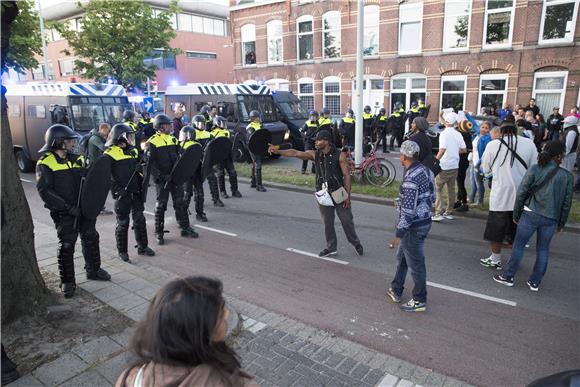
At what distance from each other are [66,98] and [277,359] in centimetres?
1206

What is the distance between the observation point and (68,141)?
485cm

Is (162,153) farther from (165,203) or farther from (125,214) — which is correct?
(125,214)

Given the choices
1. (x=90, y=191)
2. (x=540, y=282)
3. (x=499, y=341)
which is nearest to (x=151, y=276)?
(x=90, y=191)

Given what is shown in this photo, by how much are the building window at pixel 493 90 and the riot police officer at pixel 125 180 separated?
18.9m

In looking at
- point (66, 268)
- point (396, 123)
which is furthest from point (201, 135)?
point (396, 123)

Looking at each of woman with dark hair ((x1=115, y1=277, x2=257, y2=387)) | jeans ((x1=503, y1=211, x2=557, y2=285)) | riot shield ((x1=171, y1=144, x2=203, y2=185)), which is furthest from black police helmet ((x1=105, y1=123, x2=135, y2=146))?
jeans ((x1=503, y1=211, x2=557, y2=285))

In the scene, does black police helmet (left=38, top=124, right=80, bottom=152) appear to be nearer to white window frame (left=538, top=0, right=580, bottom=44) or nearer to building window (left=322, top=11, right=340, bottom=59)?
white window frame (left=538, top=0, right=580, bottom=44)

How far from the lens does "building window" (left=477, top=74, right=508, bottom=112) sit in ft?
66.7

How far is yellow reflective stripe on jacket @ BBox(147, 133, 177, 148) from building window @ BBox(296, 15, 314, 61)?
2119cm

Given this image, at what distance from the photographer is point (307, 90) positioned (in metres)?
27.2

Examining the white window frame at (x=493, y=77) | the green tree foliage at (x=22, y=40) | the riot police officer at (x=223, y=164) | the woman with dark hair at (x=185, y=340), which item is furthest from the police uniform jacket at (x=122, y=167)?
the white window frame at (x=493, y=77)

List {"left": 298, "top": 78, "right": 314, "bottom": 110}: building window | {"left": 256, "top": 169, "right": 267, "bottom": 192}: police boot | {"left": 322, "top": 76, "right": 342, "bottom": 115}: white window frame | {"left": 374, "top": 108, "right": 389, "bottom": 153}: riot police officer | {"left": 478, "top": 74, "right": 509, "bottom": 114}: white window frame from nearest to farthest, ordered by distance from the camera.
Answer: {"left": 256, "top": 169, "right": 267, "bottom": 192}: police boot < {"left": 374, "top": 108, "right": 389, "bottom": 153}: riot police officer < {"left": 478, "top": 74, "right": 509, "bottom": 114}: white window frame < {"left": 322, "top": 76, "right": 342, "bottom": 115}: white window frame < {"left": 298, "top": 78, "right": 314, "bottom": 110}: building window

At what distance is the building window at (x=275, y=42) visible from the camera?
27422mm

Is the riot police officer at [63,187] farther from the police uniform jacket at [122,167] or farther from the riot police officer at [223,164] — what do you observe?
the riot police officer at [223,164]
